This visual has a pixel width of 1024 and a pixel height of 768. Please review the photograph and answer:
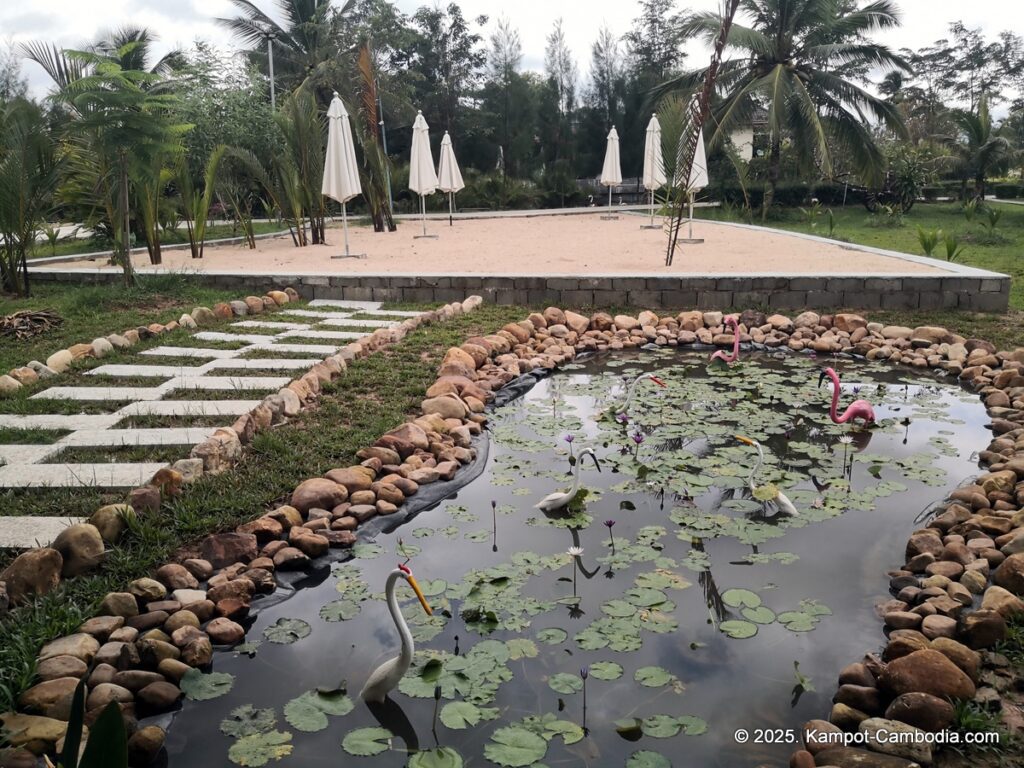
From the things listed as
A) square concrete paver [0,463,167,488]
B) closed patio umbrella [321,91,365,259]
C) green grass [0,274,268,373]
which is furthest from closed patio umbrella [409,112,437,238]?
square concrete paver [0,463,167,488]

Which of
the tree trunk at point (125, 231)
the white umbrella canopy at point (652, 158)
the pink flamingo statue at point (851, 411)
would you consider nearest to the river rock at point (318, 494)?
the pink flamingo statue at point (851, 411)

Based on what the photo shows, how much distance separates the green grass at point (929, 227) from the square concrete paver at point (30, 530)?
7.14 m

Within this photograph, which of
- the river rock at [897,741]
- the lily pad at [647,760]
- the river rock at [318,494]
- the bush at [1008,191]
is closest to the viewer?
the river rock at [897,741]

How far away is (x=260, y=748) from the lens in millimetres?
1947

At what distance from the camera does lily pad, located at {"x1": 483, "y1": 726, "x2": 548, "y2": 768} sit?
1881mm

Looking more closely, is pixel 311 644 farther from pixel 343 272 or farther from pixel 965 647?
pixel 343 272

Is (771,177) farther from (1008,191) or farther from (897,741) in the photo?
(897,741)

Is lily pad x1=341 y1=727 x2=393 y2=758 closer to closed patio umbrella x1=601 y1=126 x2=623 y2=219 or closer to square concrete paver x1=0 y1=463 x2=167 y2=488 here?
square concrete paver x1=0 y1=463 x2=167 y2=488

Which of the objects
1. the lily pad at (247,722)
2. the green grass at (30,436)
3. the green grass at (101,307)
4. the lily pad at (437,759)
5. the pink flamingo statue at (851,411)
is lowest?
the lily pad at (437,759)

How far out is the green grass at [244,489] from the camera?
2238 mm

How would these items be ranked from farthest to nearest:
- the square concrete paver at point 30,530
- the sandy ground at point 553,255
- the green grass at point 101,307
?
the sandy ground at point 553,255
the green grass at point 101,307
the square concrete paver at point 30,530

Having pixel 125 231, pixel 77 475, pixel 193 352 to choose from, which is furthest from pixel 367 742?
pixel 125 231

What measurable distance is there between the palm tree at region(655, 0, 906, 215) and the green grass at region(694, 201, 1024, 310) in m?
1.06

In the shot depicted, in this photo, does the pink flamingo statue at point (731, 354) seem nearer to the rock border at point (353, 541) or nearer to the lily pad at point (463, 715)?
the rock border at point (353, 541)
